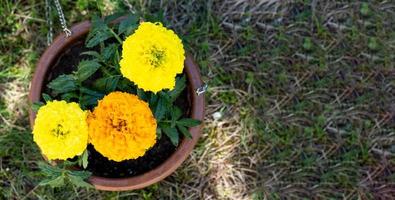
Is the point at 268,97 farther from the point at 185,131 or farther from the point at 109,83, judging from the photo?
the point at 109,83

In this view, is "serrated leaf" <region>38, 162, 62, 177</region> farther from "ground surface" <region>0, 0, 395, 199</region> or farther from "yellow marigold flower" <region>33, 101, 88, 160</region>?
"ground surface" <region>0, 0, 395, 199</region>

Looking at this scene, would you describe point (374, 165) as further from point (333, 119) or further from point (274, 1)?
point (274, 1)

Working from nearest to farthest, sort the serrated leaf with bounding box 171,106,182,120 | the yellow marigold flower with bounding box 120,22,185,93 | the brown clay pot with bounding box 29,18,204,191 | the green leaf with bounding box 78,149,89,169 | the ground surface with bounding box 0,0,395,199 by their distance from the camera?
the yellow marigold flower with bounding box 120,22,185,93, the green leaf with bounding box 78,149,89,169, the serrated leaf with bounding box 171,106,182,120, the brown clay pot with bounding box 29,18,204,191, the ground surface with bounding box 0,0,395,199

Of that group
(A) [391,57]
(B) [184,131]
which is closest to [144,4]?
(B) [184,131]

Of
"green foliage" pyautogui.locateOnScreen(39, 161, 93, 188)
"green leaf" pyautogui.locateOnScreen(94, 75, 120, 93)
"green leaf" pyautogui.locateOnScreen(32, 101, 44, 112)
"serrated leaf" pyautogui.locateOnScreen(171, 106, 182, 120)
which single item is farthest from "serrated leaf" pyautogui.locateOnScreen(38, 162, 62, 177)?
"serrated leaf" pyautogui.locateOnScreen(171, 106, 182, 120)

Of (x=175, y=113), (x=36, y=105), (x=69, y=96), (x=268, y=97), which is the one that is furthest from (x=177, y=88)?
(x=268, y=97)

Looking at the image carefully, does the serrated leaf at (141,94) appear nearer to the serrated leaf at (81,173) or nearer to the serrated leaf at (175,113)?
the serrated leaf at (175,113)
